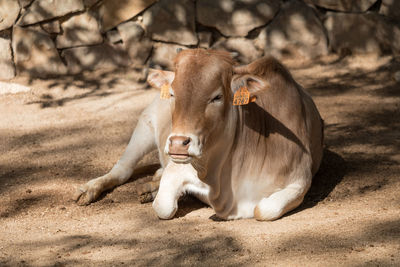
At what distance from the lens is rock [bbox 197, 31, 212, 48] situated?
8.42 m

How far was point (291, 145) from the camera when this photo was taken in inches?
168

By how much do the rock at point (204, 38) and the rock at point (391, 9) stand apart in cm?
235

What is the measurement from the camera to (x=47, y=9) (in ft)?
26.3

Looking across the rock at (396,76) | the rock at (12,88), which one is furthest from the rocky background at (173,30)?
the rock at (396,76)

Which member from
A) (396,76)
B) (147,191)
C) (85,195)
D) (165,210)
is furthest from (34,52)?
(165,210)

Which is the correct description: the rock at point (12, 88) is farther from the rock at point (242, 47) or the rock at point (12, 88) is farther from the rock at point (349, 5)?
the rock at point (349, 5)

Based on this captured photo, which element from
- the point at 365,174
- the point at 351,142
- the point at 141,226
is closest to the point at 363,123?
the point at 351,142

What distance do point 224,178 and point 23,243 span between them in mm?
1333

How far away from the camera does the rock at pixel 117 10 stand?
8.18 meters

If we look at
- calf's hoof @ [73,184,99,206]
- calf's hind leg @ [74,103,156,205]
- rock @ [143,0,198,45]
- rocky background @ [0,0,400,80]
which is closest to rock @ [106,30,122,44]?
rocky background @ [0,0,400,80]

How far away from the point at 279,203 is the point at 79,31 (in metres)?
5.10

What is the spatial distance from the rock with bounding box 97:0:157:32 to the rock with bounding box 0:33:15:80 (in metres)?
1.24

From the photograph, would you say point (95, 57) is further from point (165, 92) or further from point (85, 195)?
point (165, 92)

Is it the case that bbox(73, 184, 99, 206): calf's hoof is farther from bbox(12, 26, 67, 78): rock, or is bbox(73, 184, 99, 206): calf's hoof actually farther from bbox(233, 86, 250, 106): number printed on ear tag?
bbox(12, 26, 67, 78): rock
